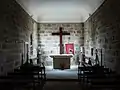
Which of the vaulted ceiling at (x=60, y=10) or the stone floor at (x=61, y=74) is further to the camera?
the vaulted ceiling at (x=60, y=10)

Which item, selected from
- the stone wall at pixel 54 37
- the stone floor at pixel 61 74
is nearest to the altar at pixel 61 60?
the stone floor at pixel 61 74

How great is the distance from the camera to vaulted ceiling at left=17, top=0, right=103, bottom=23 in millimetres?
8938

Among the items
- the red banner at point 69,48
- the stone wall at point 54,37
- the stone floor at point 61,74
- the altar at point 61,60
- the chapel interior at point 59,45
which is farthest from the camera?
the stone wall at point 54,37

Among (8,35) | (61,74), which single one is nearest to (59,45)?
(61,74)

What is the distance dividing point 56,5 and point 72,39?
3236mm

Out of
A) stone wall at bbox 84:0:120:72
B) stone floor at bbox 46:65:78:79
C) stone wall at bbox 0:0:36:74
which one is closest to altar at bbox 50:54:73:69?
stone floor at bbox 46:65:78:79

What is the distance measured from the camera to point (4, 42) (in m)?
5.23

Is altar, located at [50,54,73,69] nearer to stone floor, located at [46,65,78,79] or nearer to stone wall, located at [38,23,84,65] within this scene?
stone floor, located at [46,65,78,79]

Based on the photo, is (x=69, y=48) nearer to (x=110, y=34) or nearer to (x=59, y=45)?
(x=59, y=45)

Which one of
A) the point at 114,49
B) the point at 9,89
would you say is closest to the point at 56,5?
the point at 114,49

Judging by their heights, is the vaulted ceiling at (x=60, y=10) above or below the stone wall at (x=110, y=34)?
above

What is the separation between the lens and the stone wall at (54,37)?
1245 centimetres

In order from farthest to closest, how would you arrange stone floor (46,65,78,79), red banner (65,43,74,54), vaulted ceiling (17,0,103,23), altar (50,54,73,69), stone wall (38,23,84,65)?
stone wall (38,23,84,65) < red banner (65,43,74,54) < altar (50,54,73,69) < vaulted ceiling (17,0,103,23) < stone floor (46,65,78,79)

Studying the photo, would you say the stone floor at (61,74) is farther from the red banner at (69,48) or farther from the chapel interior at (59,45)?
the red banner at (69,48)
